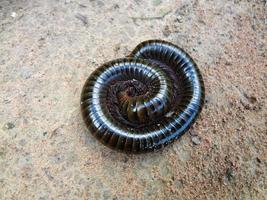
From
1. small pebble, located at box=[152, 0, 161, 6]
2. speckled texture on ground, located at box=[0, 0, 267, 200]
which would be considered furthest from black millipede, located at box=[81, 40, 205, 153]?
small pebble, located at box=[152, 0, 161, 6]

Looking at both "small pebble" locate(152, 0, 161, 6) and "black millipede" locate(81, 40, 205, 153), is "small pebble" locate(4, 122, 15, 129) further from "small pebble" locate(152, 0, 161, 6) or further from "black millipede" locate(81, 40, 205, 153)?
"small pebble" locate(152, 0, 161, 6)

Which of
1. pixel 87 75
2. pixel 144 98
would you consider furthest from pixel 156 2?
pixel 144 98

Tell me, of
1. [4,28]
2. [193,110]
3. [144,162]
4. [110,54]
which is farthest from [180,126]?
[4,28]

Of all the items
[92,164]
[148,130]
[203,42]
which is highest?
[203,42]

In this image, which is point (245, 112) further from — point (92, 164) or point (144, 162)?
point (92, 164)

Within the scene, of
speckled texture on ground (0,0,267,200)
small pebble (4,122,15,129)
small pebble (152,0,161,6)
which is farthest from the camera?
small pebble (152,0,161,6)

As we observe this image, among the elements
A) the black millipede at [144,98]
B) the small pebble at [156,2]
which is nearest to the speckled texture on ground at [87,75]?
the small pebble at [156,2]

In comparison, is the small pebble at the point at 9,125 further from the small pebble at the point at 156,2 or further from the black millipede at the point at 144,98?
the small pebble at the point at 156,2
